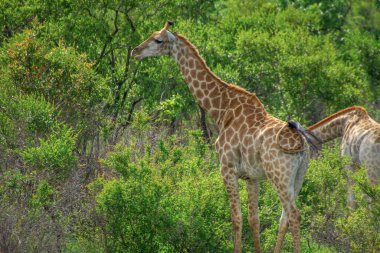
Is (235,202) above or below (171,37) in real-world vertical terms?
below

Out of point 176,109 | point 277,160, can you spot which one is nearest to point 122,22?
point 176,109

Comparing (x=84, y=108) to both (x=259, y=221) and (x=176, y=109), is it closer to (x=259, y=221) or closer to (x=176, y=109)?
(x=176, y=109)

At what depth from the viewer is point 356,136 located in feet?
59.7

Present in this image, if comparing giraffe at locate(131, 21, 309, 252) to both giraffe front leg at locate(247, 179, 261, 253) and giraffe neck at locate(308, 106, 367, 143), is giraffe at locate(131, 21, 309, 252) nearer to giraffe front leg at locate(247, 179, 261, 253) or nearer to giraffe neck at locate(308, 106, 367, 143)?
giraffe front leg at locate(247, 179, 261, 253)

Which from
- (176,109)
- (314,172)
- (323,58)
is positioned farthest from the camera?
(323,58)

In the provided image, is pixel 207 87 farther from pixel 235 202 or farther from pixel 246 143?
pixel 235 202

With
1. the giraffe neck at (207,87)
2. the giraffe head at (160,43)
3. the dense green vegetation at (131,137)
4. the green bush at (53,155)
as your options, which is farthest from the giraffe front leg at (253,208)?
the green bush at (53,155)

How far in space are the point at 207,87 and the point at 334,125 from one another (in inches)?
169

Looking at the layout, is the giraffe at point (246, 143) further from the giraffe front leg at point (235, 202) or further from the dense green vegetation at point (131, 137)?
the dense green vegetation at point (131, 137)

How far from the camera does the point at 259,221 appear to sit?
49.2 feet

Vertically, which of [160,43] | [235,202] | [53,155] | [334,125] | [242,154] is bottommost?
[334,125]

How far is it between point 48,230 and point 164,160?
243 centimetres

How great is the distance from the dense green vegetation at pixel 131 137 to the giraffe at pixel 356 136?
1.51 ft

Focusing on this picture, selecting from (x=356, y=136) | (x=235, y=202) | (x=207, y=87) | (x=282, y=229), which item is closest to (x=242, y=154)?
(x=235, y=202)
